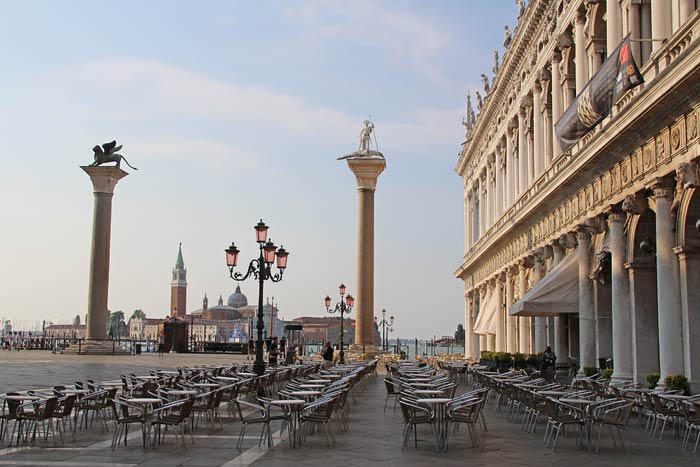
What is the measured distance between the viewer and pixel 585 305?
2123 centimetres

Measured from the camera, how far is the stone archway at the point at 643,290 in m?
17.8

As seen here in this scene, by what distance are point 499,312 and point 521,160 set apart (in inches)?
281

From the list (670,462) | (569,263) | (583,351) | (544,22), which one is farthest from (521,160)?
(670,462)

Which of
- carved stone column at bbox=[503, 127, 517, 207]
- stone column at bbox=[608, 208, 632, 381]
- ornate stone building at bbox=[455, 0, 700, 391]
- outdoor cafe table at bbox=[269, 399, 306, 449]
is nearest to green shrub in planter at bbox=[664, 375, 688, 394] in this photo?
ornate stone building at bbox=[455, 0, 700, 391]

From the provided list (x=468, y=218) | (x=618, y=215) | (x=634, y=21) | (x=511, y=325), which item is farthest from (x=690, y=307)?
(x=468, y=218)

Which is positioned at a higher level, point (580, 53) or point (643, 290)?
point (580, 53)

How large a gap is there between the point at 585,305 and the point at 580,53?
6.91 meters

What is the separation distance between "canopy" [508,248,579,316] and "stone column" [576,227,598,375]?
408 millimetres

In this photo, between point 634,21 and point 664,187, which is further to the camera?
point 634,21

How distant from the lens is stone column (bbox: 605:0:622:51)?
19766 mm

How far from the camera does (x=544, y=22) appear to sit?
28.7 meters

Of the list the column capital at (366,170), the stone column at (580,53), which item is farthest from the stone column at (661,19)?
the column capital at (366,170)

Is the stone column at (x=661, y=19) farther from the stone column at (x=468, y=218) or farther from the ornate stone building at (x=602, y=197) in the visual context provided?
the stone column at (x=468, y=218)

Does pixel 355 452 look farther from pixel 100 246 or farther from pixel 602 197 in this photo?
pixel 100 246
